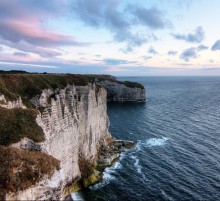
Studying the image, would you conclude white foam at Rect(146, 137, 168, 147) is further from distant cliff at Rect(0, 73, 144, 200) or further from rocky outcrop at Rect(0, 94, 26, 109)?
rocky outcrop at Rect(0, 94, 26, 109)

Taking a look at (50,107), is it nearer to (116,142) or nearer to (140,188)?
(140,188)

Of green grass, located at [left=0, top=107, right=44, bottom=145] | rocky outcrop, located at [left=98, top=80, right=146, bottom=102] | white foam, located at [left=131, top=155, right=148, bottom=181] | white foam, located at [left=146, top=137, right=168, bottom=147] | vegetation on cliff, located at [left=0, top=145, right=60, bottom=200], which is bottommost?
white foam, located at [left=131, top=155, right=148, bottom=181]

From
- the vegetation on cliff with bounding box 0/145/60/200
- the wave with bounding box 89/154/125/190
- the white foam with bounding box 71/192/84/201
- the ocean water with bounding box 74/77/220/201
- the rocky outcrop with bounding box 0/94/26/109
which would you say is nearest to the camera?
the vegetation on cliff with bounding box 0/145/60/200

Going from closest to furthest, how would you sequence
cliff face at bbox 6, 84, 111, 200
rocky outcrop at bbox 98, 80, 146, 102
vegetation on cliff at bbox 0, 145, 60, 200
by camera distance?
1. vegetation on cliff at bbox 0, 145, 60, 200
2. cliff face at bbox 6, 84, 111, 200
3. rocky outcrop at bbox 98, 80, 146, 102

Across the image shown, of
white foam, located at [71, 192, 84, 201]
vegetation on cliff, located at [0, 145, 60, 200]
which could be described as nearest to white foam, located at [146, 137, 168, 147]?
white foam, located at [71, 192, 84, 201]

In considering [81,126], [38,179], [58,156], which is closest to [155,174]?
[81,126]

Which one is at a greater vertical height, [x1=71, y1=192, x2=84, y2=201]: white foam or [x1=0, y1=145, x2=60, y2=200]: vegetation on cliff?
[x1=0, y1=145, x2=60, y2=200]: vegetation on cliff

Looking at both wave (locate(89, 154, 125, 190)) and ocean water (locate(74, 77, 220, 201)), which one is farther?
wave (locate(89, 154, 125, 190))
